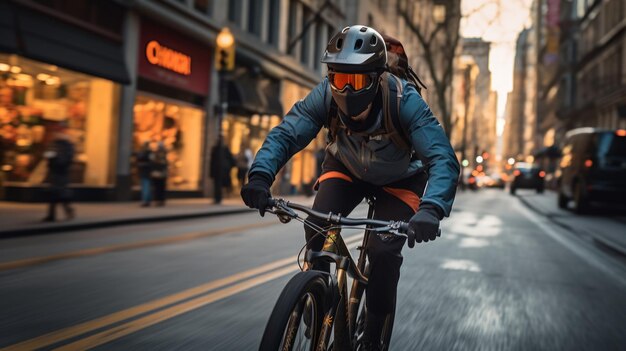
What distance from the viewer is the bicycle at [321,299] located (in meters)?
2.44

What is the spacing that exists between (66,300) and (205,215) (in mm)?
9522

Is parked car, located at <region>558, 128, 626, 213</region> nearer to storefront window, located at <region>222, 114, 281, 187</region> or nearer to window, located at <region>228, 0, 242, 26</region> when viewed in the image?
storefront window, located at <region>222, 114, 281, 187</region>

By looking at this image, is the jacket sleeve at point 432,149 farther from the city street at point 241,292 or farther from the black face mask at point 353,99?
the city street at point 241,292

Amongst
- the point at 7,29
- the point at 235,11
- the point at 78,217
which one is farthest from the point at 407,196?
the point at 235,11

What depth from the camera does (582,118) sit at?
50.3m

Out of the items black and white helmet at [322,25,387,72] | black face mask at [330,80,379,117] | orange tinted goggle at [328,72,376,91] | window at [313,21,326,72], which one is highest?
window at [313,21,326,72]

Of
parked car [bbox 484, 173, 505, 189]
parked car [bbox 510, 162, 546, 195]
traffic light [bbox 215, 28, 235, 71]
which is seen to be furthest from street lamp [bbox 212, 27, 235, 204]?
parked car [bbox 484, 173, 505, 189]

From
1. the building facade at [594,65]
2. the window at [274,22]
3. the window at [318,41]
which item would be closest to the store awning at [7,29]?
the window at [274,22]

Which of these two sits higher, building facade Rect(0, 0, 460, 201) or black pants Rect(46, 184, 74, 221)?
building facade Rect(0, 0, 460, 201)

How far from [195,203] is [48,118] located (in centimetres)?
503

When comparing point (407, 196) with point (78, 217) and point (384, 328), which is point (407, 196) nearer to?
point (384, 328)

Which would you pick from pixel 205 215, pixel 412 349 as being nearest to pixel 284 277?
pixel 412 349

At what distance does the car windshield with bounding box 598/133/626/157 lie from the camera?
17.4m

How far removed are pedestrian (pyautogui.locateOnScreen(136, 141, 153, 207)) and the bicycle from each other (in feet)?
45.0
